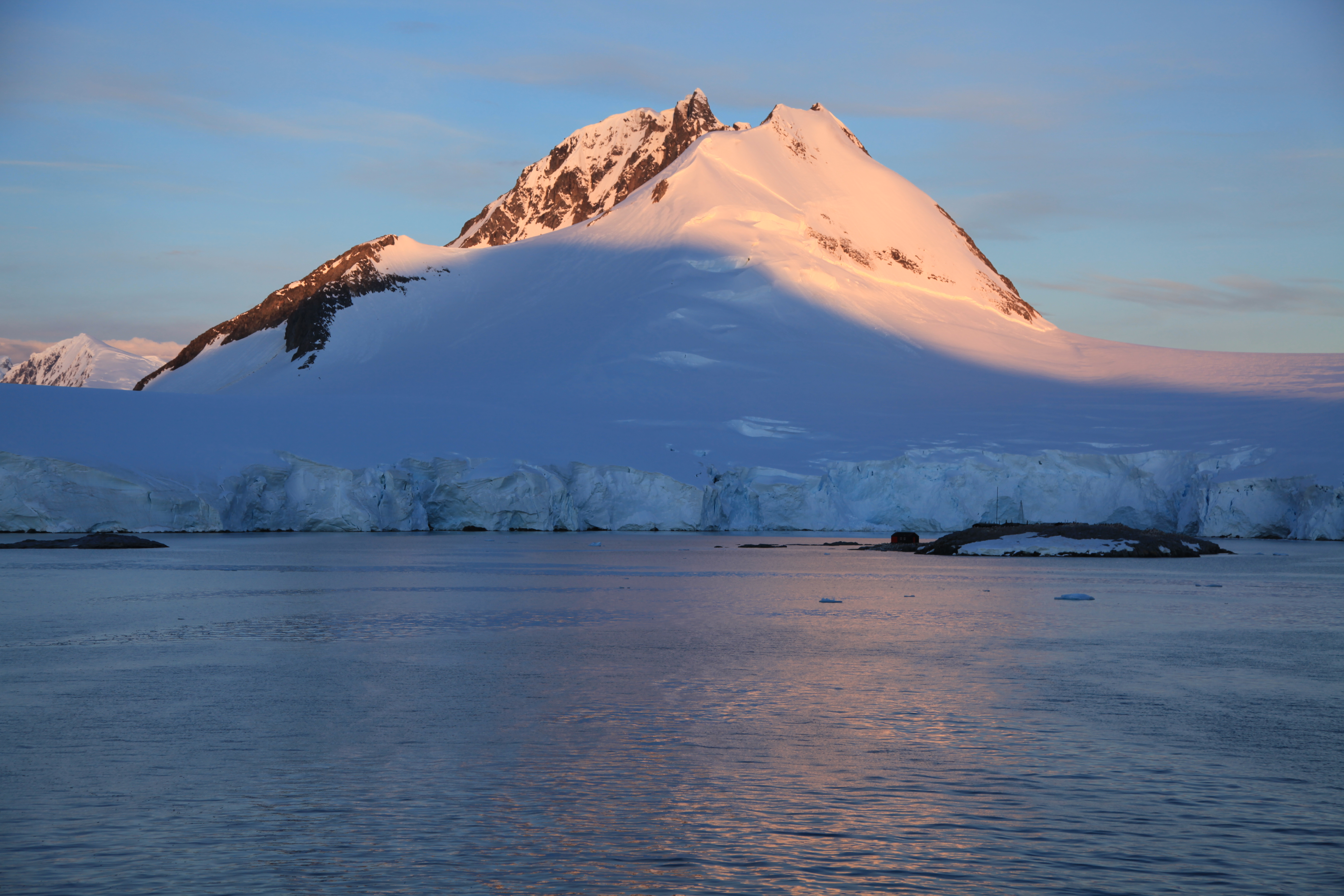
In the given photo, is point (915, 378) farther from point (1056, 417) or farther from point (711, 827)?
point (711, 827)

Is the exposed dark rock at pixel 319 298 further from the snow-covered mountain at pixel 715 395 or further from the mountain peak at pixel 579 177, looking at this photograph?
the mountain peak at pixel 579 177

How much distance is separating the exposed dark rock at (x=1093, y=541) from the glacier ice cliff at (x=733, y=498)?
9.80m

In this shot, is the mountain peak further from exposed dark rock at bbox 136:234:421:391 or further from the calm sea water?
the calm sea water

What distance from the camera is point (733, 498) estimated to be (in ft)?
178

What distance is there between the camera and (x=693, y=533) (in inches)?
2244

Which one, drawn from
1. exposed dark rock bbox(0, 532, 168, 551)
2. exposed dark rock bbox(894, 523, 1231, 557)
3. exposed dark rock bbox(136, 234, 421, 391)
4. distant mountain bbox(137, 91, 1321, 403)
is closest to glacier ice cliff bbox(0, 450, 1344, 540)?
exposed dark rock bbox(0, 532, 168, 551)

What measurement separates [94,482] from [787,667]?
37.7 m

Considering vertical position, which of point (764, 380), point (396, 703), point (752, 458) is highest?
point (764, 380)

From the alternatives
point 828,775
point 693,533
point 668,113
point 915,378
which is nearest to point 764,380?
point 915,378

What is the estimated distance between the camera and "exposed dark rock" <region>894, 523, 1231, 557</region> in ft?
121

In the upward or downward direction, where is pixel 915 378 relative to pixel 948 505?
upward

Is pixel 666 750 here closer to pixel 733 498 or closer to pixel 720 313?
pixel 733 498

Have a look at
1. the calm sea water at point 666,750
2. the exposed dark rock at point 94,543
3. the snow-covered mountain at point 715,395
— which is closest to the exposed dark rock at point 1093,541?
the snow-covered mountain at point 715,395

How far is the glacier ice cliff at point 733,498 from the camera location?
47156mm
